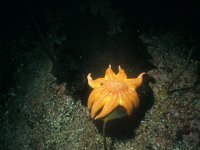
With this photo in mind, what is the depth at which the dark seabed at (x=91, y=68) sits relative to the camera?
12.5ft

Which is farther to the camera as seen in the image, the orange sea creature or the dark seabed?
the dark seabed

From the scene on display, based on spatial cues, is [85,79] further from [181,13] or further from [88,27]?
[181,13]

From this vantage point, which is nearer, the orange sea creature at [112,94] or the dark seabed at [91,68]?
the orange sea creature at [112,94]

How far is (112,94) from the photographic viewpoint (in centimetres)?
349

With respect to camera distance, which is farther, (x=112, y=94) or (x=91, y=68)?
(x=91, y=68)

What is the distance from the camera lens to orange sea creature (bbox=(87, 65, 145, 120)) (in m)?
3.46

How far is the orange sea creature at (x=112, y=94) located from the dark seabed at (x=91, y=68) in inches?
11.5

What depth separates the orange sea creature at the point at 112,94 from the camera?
3.46 metres

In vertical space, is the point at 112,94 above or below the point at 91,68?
above

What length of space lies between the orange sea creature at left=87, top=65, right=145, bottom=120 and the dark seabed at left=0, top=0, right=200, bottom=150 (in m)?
0.29

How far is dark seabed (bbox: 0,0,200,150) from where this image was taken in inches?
150

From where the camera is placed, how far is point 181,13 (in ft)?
15.4

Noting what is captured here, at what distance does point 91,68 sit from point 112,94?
0.65 metres

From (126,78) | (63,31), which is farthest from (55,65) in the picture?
(126,78)
